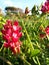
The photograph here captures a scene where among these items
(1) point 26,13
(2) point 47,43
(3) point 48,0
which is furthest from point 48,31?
(1) point 26,13

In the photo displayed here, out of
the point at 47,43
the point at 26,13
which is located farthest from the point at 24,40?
the point at 26,13

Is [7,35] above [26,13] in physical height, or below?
above

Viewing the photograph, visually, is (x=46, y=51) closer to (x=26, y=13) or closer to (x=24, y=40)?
(x=24, y=40)

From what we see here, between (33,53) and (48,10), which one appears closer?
(33,53)

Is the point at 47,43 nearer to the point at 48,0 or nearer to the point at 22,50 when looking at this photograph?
the point at 22,50

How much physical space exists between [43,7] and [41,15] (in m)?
0.14

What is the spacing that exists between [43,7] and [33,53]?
1105 mm

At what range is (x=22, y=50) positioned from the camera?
197cm

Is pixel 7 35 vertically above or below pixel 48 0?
above

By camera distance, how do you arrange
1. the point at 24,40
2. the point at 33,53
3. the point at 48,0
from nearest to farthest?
the point at 33,53
the point at 24,40
the point at 48,0

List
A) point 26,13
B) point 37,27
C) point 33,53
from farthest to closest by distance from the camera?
point 26,13 < point 37,27 < point 33,53

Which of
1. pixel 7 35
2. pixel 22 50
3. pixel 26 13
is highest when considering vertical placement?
pixel 7 35

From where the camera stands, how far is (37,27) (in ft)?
8.15

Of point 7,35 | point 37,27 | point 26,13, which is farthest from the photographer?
point 26,13
